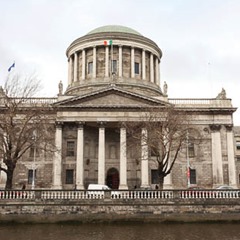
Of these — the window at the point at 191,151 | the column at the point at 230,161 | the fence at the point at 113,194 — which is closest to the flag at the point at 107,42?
the window at the point at 191,151

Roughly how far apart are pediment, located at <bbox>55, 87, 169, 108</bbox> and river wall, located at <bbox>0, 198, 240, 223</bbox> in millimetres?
21093

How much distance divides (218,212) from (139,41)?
1509 inches

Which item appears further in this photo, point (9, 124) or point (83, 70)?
point (83, 70)

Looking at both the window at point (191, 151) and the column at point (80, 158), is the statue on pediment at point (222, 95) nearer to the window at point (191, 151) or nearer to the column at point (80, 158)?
the window at point (191, 151)

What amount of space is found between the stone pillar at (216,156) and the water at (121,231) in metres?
22.9

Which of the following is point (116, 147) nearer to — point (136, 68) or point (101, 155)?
point (101, 155)

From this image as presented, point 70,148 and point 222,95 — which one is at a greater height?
point 222,95

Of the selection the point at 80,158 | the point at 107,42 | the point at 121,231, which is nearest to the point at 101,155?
the point at 80,158

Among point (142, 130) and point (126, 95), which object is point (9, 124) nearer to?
point (142, 130)

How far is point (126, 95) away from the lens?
45812mm

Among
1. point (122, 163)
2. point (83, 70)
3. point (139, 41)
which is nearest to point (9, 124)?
point (122, 163)

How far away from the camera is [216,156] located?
46.6m

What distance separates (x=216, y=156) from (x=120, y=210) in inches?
973

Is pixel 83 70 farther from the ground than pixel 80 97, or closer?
farther from the ground
